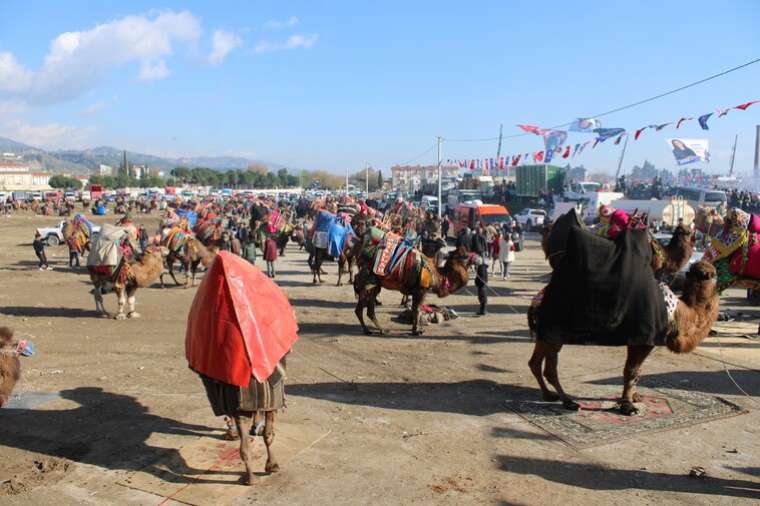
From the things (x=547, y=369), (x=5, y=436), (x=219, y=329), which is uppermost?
(x=219, y=329)

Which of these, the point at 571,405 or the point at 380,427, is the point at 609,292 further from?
the point at 380,427

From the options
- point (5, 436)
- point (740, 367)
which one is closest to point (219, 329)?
point (5, 436)

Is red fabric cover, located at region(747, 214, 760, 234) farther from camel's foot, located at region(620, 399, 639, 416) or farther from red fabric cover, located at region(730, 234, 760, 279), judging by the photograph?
camel's foot, located at region(620, 399, 639, 416)

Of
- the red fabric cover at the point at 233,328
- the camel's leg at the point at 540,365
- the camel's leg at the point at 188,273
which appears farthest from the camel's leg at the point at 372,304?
the camel's leg at the point at 188,273

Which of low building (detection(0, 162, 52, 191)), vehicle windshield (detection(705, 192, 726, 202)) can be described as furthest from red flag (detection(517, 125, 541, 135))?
low building (detection(0, 162, 52, 191))

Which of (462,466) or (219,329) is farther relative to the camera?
(462,466)

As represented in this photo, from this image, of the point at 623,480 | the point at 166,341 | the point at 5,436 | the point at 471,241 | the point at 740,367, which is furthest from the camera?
the point at 471,241

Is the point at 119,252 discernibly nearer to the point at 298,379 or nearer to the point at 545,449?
the point at 298,379

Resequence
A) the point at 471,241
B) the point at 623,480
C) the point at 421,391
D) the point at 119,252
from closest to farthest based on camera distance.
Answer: the point at 623,480
the point at 421,391
the point at 119,252
the point at 471,241

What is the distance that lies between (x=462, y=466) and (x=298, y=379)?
348cm

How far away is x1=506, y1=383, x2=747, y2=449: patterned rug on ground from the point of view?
6742 millimetres

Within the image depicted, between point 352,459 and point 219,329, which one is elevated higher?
point 219,329

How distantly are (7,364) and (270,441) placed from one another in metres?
2.83

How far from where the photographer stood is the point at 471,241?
13.9 m
